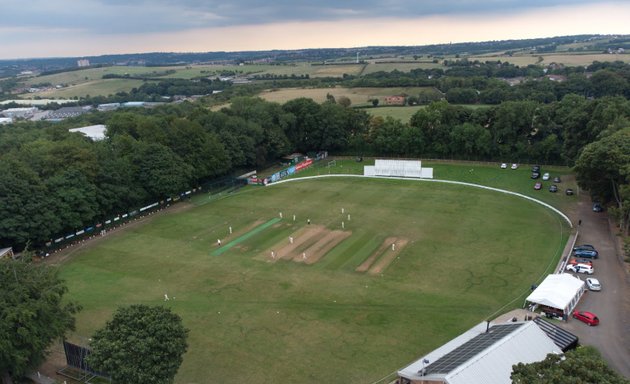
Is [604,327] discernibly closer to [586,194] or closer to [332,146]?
[586,194]

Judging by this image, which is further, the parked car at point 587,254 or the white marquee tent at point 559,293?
the parked car at point 587,254

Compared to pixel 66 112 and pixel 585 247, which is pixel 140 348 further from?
pixel 66 112

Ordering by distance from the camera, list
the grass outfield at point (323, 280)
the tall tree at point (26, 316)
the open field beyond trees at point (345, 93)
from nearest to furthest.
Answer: the tall tree at point (26, 316) < the grass outfield at point (323, 280) < the open field beyond trees at point (345, 93)

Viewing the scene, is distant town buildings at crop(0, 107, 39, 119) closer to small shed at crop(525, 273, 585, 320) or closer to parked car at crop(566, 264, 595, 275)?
small shed at crop(525, 273, 585, 320)

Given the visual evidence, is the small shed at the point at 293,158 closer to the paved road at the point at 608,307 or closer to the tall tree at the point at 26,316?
the paved road at the point at 608,307

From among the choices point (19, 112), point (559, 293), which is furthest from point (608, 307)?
point (19, 112)

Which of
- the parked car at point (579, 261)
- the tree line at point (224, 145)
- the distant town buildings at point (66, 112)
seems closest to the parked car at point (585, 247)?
the parked car at point (579, 261)
